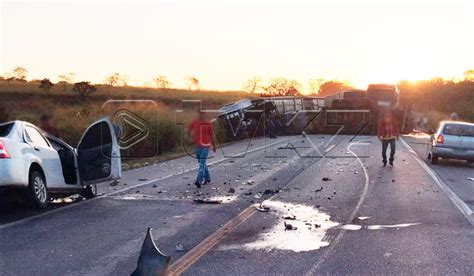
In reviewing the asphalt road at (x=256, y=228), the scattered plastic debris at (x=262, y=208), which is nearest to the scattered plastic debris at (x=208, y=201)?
the asphalt road at (x=256, y=228)

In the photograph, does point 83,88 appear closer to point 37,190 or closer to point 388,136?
point 37,190

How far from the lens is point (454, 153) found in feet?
65.0

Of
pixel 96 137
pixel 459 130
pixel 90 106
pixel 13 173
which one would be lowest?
pixel 459 130

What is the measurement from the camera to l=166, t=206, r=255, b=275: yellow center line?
6.28 metres

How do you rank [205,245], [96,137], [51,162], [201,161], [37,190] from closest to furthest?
1. [205,245]
2. [37,190]
3. [51,162]
4. [96,137]
5. [201,161]

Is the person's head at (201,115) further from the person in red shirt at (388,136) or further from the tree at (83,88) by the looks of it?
the person in red shirt at (388,136)

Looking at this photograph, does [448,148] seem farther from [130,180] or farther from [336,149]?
[130,180]

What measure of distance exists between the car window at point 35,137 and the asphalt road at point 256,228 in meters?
1.22

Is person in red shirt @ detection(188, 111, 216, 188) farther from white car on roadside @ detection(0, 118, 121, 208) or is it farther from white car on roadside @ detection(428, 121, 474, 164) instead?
white car on roadside @ detection(428, 121, 474, 164)

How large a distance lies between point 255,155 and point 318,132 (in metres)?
15.7

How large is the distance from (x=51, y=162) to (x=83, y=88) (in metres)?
8.65

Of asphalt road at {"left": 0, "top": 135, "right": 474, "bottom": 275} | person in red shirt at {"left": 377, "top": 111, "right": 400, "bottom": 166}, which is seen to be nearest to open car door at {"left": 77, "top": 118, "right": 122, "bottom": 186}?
asphalt road at {"left": 0, "top": 135, "right": 474, "bottom": 275}

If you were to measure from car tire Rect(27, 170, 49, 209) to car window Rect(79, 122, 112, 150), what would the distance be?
4.73 feet

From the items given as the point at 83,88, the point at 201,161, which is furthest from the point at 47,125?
the point at 83,88
